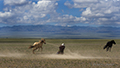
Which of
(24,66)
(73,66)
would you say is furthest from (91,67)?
(24,66)

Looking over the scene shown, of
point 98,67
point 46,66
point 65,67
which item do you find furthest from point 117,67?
point 46,66

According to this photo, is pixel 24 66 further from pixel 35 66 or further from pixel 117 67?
pixel 117 67

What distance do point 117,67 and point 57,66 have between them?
18.3 feet

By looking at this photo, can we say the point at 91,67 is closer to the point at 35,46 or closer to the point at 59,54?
the point at 59,54

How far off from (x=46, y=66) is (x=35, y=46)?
28.9 ft

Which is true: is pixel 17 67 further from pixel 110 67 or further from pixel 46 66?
pixel 110 67

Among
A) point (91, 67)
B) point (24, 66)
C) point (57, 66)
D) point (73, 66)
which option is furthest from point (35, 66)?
point (91, 67)

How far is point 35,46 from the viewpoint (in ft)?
78.7

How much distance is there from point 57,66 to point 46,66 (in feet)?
3.40

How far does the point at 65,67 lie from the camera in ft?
49.9

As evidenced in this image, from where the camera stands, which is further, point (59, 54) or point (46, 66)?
point (59, 54)

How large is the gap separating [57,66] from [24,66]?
309 centimetres

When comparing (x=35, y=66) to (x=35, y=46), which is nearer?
(x=35, y=66)

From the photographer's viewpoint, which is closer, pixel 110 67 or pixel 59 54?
pixel 110 67
